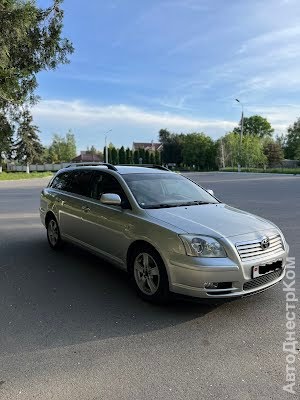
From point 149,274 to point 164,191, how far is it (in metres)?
1.40

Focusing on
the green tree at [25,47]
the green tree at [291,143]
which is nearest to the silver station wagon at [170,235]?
the green tree at [25,47]

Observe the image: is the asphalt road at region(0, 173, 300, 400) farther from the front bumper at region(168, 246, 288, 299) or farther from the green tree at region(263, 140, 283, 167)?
the green tree at region(263, 140, 283, 167)

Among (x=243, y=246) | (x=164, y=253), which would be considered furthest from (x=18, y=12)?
(x=243, y=246)

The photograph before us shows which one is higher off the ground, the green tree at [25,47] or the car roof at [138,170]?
the green tree at [25,47]

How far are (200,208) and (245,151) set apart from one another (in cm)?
5849

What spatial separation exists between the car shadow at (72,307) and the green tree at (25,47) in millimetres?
3339

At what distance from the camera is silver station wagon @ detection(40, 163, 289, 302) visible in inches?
153

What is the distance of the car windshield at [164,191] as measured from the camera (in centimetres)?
500

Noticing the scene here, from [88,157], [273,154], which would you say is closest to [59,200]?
[273,154]

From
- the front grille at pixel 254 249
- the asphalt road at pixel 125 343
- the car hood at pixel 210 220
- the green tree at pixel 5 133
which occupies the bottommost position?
the asphalt road at pixel 125 343

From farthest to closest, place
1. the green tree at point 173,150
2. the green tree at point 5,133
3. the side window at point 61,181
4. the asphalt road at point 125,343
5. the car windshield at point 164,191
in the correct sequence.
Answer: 1. the green tree at point 173,150
2. the green tree at point 5,133
3. the side window at point 61,181
4. the car windshield at point 164,191
5. the asphalt road at point 125,343

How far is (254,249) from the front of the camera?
4031mm

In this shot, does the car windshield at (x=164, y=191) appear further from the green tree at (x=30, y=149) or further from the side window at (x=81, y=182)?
the green tree at (x=30, y=149)

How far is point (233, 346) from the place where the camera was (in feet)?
11.4
